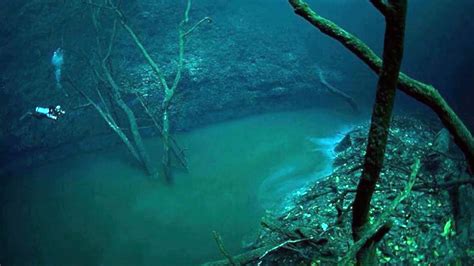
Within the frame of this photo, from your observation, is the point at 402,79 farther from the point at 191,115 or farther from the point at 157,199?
the point at 191,115

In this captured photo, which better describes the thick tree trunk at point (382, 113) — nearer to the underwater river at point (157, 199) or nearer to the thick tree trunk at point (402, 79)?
the thick tree trunk at point (402, 79)

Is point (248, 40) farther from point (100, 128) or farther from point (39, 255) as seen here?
point (39, 255)

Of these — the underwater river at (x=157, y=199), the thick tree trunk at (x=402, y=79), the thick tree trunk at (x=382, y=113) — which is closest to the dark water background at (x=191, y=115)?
the underwater river at (x=157, y=199)

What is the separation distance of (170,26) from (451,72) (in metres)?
13.9

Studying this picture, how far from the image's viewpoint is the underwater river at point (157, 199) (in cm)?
921

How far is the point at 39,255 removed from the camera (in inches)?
370

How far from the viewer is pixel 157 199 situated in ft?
36.2

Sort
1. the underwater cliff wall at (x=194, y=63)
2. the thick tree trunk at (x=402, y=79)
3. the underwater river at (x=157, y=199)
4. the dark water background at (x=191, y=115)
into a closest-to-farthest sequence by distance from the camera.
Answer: the thick tree trunk at (x=402, y=79) → the underwater river at (x=157, y=199) → the dark water background at (x=191, y=115) → the underwater cliff wall at (x=194, y=63)

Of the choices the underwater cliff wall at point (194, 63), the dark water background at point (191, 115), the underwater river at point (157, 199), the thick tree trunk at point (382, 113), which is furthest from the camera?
the underwater cliff wall at point (194, 63)

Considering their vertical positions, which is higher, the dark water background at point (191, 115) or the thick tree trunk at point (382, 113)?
the thick tree trunk at point (382, 113)

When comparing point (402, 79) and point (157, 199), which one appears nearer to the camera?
point (402, 79)

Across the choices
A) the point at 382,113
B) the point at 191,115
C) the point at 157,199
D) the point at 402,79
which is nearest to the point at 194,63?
the point at 191,115

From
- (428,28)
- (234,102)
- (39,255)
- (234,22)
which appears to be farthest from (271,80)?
(39,255)

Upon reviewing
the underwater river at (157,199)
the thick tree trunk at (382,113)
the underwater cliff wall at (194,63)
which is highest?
the thick tree trunk at (382,113)
